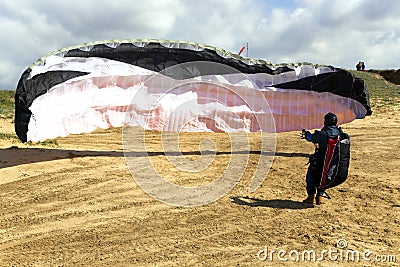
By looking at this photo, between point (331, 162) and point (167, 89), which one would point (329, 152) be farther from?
point (167, 89)

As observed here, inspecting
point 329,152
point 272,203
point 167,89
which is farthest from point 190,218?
point 167,89

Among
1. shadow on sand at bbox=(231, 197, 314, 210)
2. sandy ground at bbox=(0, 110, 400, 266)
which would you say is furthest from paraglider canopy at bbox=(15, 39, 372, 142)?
shadow on sand at bbox=(231, 197, 314, 210)

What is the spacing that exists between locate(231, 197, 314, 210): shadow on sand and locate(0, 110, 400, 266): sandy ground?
0.02 meters

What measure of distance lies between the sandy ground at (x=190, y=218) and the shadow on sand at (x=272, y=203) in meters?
0.02

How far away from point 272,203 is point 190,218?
5.16 feet

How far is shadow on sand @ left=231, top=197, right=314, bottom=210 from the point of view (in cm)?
677

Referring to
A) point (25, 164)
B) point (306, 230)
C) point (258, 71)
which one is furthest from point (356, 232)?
point (25, 164)

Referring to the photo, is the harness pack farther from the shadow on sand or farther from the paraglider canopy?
the paraglider canopy

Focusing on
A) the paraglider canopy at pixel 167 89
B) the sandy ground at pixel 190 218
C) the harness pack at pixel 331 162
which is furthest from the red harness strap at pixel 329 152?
the paraglider canopy at pixel 167 89

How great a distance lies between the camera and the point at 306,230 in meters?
5.67

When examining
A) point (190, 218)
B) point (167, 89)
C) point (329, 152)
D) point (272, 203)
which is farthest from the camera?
point (167, 89)

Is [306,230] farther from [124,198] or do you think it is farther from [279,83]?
[279,83]

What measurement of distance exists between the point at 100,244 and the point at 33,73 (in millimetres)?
4652

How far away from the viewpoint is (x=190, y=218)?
6254mm
